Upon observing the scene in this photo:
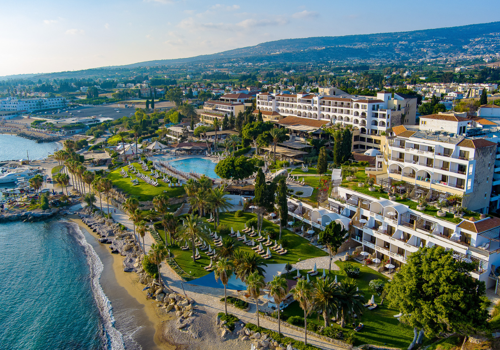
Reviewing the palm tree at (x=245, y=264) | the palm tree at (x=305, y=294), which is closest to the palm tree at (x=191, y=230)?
the palm tree at (x=245, y=264)

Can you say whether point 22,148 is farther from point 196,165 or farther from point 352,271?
point 352,271

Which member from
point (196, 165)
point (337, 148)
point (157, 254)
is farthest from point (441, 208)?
point (196, 165)

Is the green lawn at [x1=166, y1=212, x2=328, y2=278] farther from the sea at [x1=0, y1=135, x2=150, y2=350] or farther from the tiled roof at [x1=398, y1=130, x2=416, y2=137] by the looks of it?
the tiled roof at [x1=398, y1=130, x2=416, y2=137]

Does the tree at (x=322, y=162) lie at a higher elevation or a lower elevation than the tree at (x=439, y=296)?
lower

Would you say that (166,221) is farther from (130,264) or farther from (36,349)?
(36,349)

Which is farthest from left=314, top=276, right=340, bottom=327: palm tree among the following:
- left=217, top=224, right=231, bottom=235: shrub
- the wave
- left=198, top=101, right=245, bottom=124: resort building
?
left=198, top=101, right=245, bottom=124: resort building

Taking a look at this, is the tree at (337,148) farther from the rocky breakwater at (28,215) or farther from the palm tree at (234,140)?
the rocky breakwater at (28,215)

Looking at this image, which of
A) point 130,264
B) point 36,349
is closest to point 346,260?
point 130,264
